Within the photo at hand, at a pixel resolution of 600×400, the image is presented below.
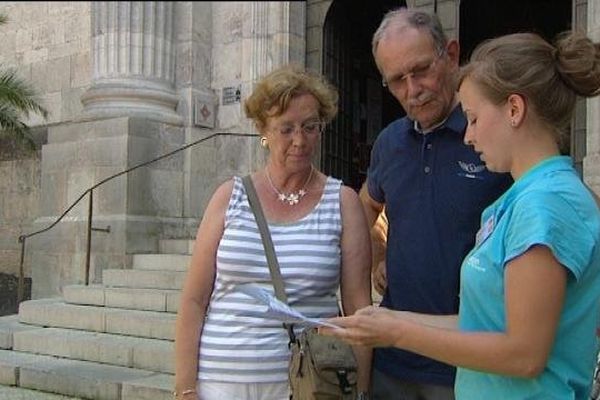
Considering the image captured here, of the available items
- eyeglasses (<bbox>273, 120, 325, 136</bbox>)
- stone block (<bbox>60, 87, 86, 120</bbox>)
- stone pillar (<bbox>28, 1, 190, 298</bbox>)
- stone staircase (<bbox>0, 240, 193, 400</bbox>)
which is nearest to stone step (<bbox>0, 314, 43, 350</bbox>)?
stone staircase (<bbox>0, 240, 193, 400</bbox>)

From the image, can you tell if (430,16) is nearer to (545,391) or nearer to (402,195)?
(402,195)

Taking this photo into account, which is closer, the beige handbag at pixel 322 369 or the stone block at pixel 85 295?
the beige handbag at pixel 322 369

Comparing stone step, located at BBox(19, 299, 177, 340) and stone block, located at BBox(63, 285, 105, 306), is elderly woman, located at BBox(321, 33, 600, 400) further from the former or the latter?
stone block, located at BBox(63, 285, 105, 306)

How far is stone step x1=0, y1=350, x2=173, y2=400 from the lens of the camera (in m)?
5.46

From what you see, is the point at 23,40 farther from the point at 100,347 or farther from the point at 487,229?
the point at 487,229

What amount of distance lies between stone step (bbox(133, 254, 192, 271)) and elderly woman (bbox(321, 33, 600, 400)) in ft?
21.8

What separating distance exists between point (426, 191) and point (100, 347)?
15.7ft

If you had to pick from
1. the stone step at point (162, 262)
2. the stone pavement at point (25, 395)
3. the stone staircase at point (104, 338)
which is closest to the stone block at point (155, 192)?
the stone step at point (162, 262)

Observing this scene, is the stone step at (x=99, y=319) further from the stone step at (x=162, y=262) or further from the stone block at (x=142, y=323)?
the stone step at (x=162, y=262)

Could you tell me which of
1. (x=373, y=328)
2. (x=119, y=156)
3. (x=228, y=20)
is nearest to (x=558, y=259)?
(x=373, y=328)

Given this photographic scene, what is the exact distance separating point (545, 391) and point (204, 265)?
1.29 meters

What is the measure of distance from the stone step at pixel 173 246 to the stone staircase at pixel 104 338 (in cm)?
27

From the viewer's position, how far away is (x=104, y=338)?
6.77m

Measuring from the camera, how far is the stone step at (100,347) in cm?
608
